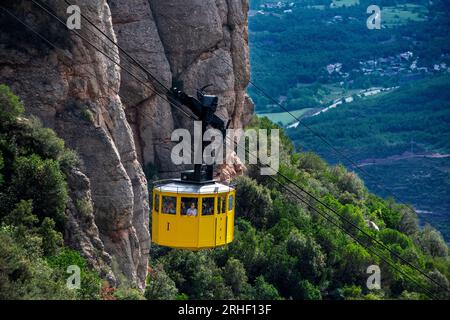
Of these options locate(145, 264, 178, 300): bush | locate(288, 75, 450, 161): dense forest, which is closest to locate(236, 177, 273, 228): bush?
locate(145, 264, 178, 300): bush

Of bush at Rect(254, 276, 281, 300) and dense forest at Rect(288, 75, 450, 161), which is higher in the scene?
dense forest at Rect(288, 75, 450, 161)

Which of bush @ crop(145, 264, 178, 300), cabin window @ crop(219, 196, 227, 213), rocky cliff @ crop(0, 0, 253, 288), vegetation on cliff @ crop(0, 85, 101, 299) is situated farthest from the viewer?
bush @ crop(145, 264, 178, 300)

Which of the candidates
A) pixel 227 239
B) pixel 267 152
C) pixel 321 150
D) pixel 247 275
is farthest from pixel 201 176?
pixel 321 150

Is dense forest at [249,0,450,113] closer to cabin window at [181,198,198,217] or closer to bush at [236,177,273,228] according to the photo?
Answer: bush at [236,177,273,228]

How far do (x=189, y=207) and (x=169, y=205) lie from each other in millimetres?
713

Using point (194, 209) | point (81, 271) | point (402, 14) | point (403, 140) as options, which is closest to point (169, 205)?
point (194, 209)

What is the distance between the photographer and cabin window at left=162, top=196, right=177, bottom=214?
2898 centimetres

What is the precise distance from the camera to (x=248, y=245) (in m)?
53.9

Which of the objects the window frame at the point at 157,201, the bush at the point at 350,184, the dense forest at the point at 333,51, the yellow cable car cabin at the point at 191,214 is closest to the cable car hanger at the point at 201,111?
the yellow cable car cabin at the point at 191,214

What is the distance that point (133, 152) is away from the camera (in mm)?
42938

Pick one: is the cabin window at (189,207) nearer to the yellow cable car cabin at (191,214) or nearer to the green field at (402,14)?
the yellow cable car cabin at (191,214)

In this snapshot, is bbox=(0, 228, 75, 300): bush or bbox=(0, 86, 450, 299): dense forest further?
bbox=(0, 86, 450, 299): dense forest

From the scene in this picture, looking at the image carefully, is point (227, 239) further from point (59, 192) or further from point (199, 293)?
point (199, 293)

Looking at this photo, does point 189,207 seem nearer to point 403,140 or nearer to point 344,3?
point 403,140
